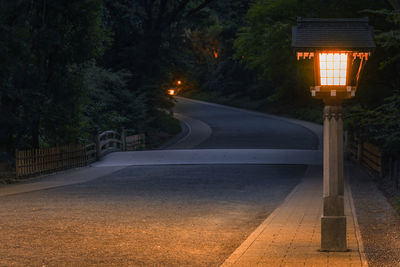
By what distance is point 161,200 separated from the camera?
14320 mm

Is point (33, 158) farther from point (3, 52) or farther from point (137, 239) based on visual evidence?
point (137, 239)

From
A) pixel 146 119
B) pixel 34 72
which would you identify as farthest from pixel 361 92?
pixel 146 119

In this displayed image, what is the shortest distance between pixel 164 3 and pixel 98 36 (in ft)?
72.4

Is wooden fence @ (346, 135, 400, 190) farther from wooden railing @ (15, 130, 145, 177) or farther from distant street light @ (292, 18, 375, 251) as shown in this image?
wooden railing @ (15, 130, 145, 177)

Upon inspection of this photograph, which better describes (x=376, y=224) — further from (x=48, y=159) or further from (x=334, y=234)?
(x=48, y=159)

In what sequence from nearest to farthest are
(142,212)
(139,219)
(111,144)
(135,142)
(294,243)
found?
(294,243), (139,219), (142,212), (111,144), (135,142)

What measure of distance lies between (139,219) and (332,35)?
16.6 ft

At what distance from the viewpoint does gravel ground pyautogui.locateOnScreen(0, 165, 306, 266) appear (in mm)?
8531

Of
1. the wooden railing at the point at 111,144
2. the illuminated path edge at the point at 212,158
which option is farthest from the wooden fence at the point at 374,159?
the wooden railing at the point at 111,144

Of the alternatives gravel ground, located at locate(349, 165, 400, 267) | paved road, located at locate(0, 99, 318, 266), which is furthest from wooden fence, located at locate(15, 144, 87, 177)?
gravel ground, located at locate(349, 165, 400, 267)

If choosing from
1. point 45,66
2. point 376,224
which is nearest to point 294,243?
point 376,224

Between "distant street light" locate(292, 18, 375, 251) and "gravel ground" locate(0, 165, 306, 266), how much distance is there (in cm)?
153

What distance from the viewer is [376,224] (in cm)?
1116

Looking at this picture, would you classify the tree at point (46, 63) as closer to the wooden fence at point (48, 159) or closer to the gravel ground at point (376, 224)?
the wooden fence at point (48, 159)
